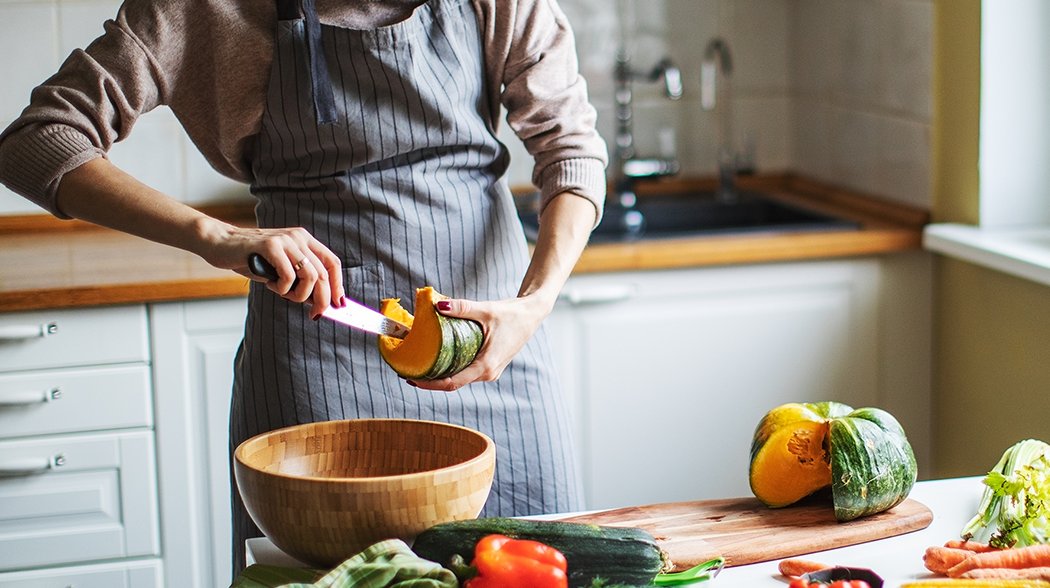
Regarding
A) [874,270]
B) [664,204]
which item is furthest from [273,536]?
[664,204]

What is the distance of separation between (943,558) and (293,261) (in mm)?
608

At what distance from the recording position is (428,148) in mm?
1457

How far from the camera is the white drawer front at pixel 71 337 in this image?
200 centimetres

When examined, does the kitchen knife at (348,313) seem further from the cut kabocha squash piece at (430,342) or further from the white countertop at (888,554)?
the white countertop at (888,554)

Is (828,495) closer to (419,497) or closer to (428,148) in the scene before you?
(419,497)

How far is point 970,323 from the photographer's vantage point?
224cm

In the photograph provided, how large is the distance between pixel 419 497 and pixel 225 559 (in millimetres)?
1237

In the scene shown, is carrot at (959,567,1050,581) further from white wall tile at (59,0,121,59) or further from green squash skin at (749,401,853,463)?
white wall tile at (59,0,121,59)

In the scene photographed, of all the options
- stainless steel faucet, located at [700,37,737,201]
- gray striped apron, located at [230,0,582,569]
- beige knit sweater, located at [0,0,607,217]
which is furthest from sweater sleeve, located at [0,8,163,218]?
stainless steel faucet, located at [700,37,737,201]

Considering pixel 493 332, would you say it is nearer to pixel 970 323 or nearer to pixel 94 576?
pixel 94 576

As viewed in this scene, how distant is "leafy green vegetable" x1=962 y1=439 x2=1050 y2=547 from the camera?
43.9 inches

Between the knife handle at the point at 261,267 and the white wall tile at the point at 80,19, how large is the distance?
4.96 feet

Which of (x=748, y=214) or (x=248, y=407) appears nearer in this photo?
(x=248, y=407)

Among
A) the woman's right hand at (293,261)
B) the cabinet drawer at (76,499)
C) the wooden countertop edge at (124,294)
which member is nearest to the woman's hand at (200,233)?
the woman's right hand at (293,261)
